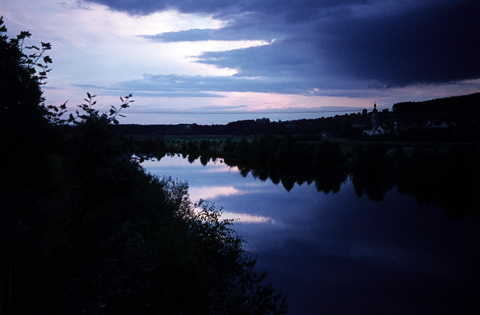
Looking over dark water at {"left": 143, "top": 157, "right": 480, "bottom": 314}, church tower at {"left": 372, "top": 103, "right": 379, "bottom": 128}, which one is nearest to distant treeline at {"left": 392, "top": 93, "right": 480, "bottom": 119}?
church tower at {"left": 372, "top": 103, "right": 379, "bottom": 128}

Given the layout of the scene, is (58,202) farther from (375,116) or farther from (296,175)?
(375,116)

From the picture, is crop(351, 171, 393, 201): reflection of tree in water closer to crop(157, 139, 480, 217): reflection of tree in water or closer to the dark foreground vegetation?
Result: crop(157, 139, 480, 217): reflection of tree in water

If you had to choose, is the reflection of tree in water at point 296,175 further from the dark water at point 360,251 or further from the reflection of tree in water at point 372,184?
the dark water at point 360,251

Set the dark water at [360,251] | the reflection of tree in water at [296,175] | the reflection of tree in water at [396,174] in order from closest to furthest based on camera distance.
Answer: the dark water at [360,251] → the reflection of tree in water at [396,174] → the reflection of tree in water at [296,175]

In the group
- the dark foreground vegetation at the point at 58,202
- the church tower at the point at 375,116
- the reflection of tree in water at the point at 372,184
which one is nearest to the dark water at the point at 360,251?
the reflection of tree in water at the point at 372,184

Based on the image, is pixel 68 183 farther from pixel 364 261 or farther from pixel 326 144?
pixel 326 144

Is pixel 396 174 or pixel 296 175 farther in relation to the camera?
pixel 296 175

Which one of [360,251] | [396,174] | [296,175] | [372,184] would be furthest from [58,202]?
[296,175]

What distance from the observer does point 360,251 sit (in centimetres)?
2998

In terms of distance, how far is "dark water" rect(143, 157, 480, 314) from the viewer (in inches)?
850

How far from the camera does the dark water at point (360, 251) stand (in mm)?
21594

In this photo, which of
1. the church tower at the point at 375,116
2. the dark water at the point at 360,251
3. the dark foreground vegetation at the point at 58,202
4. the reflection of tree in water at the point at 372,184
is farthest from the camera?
the church tower at the point at 375,116

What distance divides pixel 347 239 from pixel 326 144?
1905 inches

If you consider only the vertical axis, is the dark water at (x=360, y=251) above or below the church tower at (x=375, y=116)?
below
